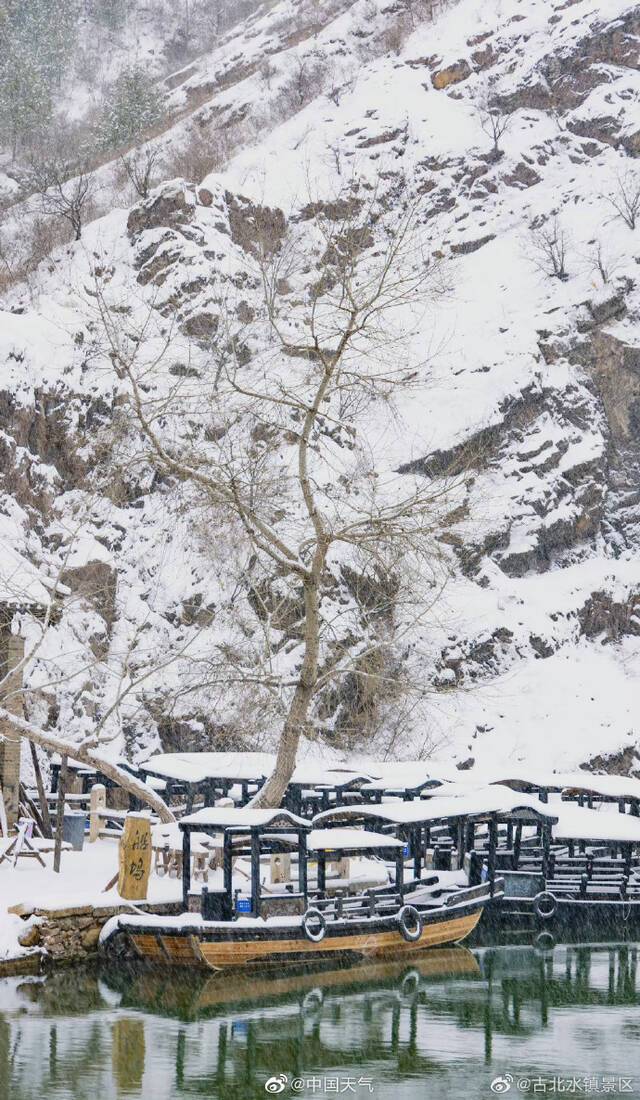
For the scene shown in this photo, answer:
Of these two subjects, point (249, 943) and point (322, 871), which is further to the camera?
point (322, 871)

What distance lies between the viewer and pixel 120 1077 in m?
12.1

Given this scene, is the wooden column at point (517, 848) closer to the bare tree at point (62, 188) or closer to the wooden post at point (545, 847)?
the wooden post at point (545, 847)

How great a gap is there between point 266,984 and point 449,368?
34460 millimetres

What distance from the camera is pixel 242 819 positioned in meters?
16.7

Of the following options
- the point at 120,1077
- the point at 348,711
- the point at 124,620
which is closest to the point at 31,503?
the point at 124,620

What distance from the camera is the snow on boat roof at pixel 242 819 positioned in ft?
54.6

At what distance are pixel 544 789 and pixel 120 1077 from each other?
14.4 metres

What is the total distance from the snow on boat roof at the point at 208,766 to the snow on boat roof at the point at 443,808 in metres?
3.11

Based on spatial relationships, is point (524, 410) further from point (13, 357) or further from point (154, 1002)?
point (154, 1002)

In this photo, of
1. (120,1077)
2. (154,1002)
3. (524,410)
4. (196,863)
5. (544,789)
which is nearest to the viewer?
(120,1077)

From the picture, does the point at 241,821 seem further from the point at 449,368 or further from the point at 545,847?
the point at 449,368

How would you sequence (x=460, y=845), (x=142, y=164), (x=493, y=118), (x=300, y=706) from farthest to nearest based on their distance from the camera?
1. (x=142, y=164)
2. (x=493, y=118)
3. (x=460, y=845)
4. (x=300, y=706)

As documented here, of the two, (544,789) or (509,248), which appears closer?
(544,789)

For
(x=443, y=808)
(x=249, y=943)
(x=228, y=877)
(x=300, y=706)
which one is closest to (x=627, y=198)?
(x=443, y=808)
